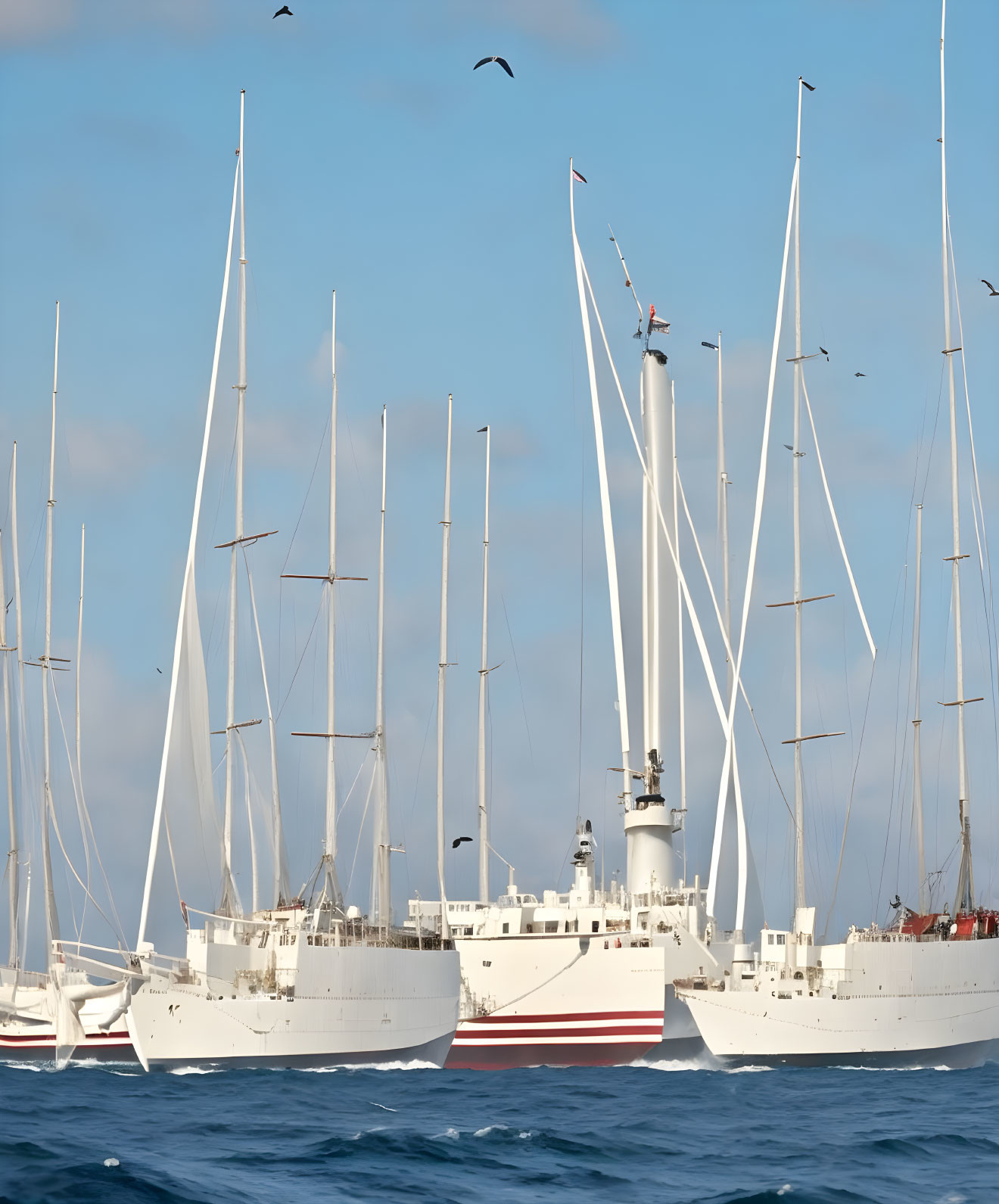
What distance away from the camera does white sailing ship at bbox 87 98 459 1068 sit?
55.6 m

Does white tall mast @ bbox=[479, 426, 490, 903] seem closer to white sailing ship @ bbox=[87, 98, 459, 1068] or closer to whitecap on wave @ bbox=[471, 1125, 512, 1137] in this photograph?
white sailing ship @ bbox=[87, 98, 459, 1068]

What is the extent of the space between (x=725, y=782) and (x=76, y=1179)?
4066 centimetres

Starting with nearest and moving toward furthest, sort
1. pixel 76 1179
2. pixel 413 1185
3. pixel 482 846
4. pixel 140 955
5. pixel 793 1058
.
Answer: pixel 76 1179
pixel 413 1185
pixel 140 955
pixel 793 1058
pixel 482 846

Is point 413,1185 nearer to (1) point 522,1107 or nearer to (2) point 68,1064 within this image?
(1) point 522,1107

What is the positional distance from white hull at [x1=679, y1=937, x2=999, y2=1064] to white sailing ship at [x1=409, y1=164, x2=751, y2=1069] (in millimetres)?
3960

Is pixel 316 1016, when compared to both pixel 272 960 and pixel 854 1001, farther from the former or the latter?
pixel 854 1001

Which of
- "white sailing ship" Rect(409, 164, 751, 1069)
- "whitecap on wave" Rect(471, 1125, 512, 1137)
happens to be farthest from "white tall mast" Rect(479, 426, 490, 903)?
"whitecap on wave" Rect(471, 1125, 512, 1137)

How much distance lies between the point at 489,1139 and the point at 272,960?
2324 centimetres

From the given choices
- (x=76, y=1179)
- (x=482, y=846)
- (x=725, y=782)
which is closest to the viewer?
(x=76, y=1179)

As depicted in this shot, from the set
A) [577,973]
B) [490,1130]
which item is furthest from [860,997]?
[490,1130]

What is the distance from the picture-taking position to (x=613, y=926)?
225 feet

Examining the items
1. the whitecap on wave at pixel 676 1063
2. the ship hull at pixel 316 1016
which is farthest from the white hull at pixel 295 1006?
the whitecap on wave at pixel 676 1063

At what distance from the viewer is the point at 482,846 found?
7419 centimetres

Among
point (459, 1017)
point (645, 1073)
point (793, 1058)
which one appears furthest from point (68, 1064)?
point (793, 1058)
